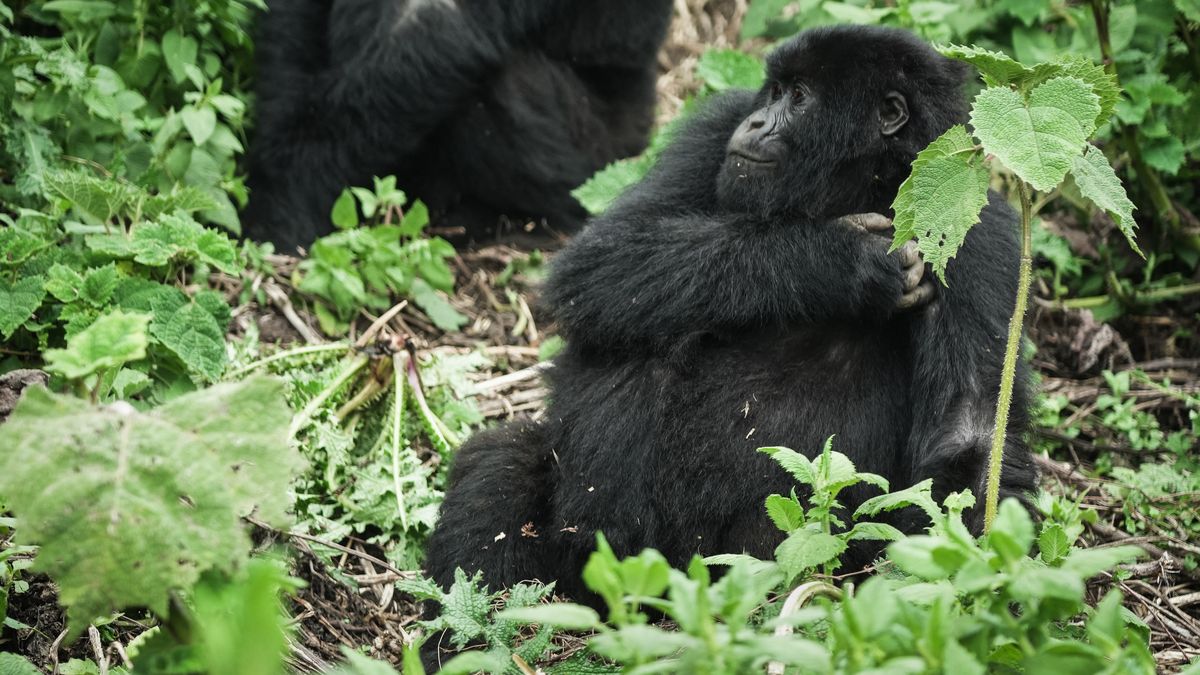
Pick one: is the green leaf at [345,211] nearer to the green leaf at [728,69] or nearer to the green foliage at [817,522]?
the green leaf at [728,69]

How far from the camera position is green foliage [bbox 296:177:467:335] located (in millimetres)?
4047

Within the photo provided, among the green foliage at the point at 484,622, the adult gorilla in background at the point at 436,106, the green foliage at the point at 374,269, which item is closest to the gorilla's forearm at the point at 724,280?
the green foliage at the point at 484,622

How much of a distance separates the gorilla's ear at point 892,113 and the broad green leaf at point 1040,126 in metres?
0.78

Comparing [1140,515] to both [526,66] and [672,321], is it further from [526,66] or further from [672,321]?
[526,66]

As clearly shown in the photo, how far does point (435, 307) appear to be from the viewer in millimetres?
4305

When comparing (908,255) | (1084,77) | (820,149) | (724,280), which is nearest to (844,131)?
(820,149)

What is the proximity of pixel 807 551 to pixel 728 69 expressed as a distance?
108 inches

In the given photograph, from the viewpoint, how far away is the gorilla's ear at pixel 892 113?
291 centimetres

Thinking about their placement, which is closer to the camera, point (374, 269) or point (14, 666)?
point (14, 666)

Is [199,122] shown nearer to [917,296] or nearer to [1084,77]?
[917,296]

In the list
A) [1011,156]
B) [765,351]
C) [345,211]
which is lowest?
[765,351]

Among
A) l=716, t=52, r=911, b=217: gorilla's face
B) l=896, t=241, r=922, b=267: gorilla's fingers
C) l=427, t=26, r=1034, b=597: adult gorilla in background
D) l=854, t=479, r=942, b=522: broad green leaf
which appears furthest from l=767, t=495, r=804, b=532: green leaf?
l=716, t=52, r=911, b=217: gorilla's face

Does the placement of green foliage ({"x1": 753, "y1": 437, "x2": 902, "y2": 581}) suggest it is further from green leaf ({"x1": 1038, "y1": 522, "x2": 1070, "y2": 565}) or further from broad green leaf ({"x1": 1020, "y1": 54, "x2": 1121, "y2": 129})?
broad green leaf ({"x1": 1020, "y1": 54, "x2": 1121, "y2": 129})

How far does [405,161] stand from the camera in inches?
198
